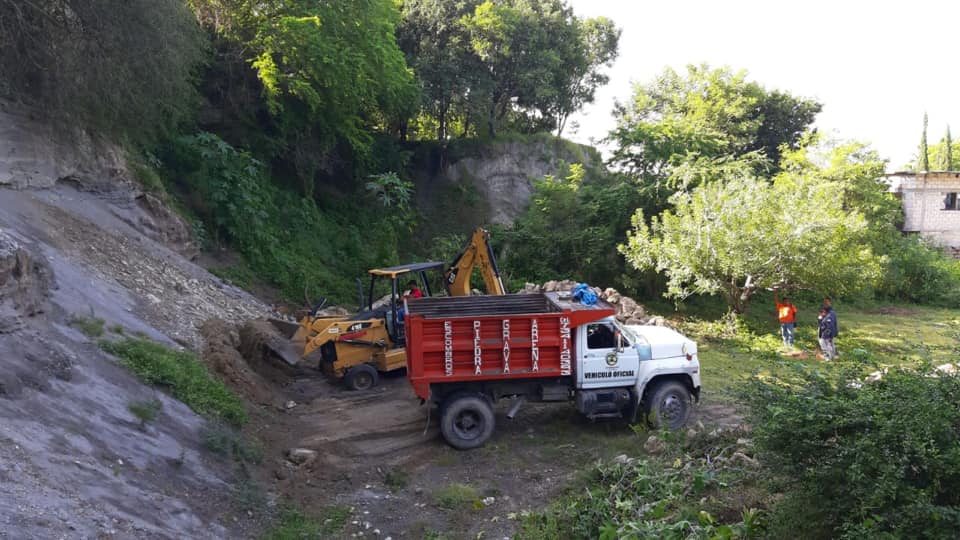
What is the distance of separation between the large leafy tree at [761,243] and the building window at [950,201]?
822 inches

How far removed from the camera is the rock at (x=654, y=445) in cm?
882

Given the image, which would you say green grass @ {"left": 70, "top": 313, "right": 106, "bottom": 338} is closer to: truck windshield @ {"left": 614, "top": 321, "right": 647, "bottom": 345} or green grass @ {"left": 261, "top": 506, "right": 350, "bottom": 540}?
green grass @ {"left": 261, "top": 506, "right": 350, "bottom": 540}

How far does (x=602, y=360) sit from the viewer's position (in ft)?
32.4

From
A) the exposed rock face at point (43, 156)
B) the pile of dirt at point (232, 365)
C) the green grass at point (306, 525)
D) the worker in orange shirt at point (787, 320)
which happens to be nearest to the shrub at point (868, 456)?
the green grass at point (306, 525)

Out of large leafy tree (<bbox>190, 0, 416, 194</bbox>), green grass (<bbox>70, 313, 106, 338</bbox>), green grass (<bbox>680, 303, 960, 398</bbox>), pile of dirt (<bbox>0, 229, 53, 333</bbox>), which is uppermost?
large leafy tree (<bbox>190, 0, 416, 194</bbox>)

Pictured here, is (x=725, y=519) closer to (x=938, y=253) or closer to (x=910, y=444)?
(x=910, y=444)

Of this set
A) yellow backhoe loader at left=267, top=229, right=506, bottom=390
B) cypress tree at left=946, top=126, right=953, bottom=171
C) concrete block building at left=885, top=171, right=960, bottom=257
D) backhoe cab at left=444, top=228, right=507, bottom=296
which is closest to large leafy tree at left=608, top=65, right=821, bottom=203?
concrete block building at left=885, top=171, right=960, bottom=257

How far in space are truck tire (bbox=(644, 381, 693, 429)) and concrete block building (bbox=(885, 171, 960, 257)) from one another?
3021 centimetres

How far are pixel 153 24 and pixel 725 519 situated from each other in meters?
13.9

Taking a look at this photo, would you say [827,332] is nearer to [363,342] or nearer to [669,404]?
[669,404]

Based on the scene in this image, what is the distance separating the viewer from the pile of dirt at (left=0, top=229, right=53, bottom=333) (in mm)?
7775

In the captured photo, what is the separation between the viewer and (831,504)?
5.38 m

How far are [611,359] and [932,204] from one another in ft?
107

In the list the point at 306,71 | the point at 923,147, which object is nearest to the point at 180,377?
the point at 306,71
